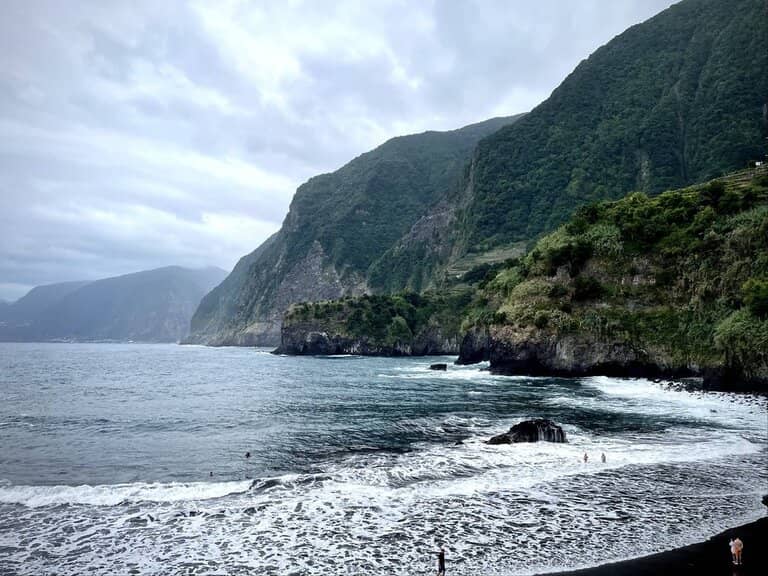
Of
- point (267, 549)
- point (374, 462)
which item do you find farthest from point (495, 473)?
point (267, 549)

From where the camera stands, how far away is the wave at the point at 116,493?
18.8 meters

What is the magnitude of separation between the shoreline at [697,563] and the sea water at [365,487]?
560 mm

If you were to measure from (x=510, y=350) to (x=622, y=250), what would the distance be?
21.8 meters

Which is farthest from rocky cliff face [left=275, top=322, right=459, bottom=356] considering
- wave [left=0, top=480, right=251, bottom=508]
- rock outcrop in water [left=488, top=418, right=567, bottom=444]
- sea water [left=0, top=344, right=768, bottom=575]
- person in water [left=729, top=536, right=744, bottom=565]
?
person in water [left=729, top=536, right=744, bottom=565]

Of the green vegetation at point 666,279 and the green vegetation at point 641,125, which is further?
the green vegetation at point 641,125

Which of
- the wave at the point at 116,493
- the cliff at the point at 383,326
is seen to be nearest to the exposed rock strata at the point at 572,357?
the wave at the point at 116,493

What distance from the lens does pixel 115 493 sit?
64.3 feet

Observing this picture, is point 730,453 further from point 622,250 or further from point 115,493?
point 622,250

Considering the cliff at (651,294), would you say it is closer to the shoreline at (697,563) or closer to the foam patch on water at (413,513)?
the foam patch on water at (413,513)

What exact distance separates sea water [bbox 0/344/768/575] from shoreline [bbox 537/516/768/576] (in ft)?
1.84

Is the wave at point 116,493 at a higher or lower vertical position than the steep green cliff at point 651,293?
lower

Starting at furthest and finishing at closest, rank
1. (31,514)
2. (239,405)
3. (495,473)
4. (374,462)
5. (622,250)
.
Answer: (622,250)
(239,405)
(374,462)
(495,473)
(31,514)

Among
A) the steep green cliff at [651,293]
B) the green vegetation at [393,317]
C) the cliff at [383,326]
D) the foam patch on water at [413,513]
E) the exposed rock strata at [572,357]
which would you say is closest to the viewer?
the foam patch on water at [413,513]

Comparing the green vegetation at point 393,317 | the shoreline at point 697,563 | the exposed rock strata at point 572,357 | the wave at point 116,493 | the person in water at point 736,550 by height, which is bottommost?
the wave at point 116,493
